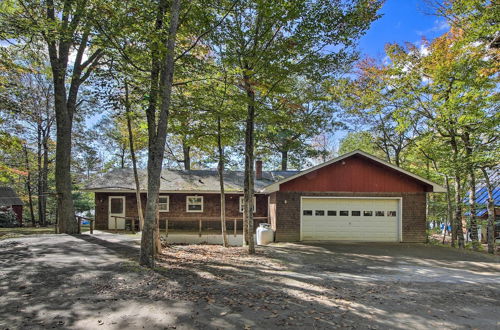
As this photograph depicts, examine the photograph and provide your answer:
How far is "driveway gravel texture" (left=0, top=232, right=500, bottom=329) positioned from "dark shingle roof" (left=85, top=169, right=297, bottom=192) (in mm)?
7515

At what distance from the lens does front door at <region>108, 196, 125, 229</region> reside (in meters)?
17.8

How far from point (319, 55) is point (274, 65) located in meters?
1.66

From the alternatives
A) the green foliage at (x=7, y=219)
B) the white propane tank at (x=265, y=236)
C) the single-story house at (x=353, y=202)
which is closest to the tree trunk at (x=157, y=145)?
the white propane tank at (x=265, y=236)

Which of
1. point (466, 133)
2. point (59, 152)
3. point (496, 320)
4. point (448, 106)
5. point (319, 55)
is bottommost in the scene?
point (496, 320)

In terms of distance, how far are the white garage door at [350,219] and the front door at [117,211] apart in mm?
10585

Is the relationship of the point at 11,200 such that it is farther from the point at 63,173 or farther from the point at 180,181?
the point at 180,181

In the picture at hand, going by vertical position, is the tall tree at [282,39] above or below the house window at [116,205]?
above

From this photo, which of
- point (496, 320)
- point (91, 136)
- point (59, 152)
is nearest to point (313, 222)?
point (496, 320)

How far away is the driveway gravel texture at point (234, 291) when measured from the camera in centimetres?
452

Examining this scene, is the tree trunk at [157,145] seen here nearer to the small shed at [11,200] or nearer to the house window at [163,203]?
the house window at [163,203]

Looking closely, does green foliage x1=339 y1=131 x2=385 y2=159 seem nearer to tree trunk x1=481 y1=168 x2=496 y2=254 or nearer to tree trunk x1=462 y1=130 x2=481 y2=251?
tree trunk x1=462 y1=130 x2=481 y2=251

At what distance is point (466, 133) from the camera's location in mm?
14727

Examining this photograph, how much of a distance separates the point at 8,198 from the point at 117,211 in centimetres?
1533

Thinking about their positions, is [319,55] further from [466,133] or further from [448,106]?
[466,133]
